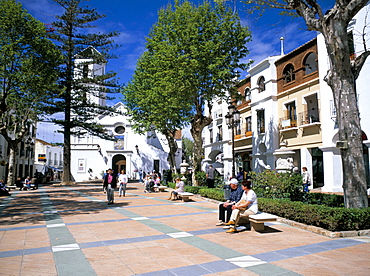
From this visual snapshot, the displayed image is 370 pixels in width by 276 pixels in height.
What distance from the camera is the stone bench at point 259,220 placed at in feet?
23.7

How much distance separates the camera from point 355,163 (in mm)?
7871

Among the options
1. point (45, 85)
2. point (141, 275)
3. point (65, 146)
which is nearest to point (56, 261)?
point (141, 275)

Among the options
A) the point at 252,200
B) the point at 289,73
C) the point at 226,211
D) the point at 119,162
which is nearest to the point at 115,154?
the point at 119,162

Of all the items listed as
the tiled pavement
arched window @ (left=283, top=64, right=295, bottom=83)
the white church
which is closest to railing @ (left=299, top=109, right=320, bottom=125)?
arched window @ (left=283, top=64, right=295, bottom=83)

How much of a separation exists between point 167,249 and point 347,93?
6500 mm

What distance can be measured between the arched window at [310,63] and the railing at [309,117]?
2932 millimetres

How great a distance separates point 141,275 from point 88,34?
2877 centimetres

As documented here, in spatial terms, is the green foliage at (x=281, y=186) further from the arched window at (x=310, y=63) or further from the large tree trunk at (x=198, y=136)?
the arched window at (x=310, y=63)

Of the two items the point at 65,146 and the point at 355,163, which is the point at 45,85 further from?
the point at 355,163

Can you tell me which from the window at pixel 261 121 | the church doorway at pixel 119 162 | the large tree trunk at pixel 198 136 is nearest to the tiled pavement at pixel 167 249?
the large tree trunk at pixel 198 136

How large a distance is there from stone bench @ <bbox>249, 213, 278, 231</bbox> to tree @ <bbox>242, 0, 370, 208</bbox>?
7.87 ft

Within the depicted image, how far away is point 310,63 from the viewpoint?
67.7 feet

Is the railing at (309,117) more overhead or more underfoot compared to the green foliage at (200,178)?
more overhead

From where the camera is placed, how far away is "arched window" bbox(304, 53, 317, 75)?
20.3m
